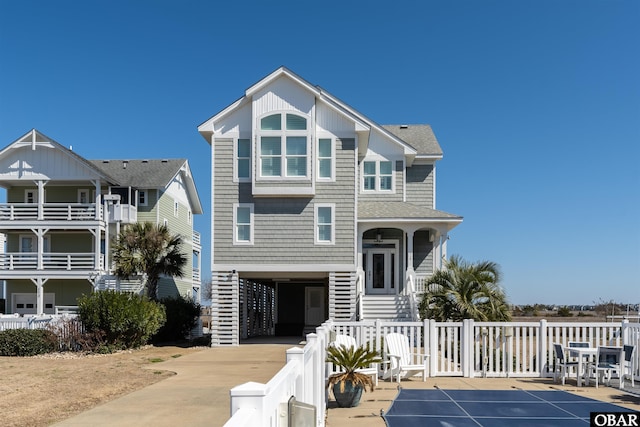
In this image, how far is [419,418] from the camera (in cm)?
917

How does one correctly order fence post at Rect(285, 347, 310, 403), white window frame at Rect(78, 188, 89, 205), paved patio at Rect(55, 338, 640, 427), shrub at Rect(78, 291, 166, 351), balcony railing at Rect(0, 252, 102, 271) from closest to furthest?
1. fence post at Rect(285, 347, 310, 403)
2. paved patio at Rect(55, 338, 640, 427)
3. shrub at Rect(78, 291, 166, 351)
4. balcony railing at Rect(0, 252, 102, 271)
5. white window frame at Rect(78, 188, 89, 205)

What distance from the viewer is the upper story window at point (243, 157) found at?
2345 cm

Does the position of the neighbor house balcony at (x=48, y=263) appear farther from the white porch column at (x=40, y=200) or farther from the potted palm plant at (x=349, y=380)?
the potted palm plant at (x=349, y=380)

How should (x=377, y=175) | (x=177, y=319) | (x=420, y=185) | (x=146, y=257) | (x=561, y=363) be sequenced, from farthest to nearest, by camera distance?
(x=420, y=185) → (x=177, y=319) → (x=377, y=175) → (x=146, y=257) → (x=561, y=363)

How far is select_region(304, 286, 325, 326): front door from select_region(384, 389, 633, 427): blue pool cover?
58.0 feet

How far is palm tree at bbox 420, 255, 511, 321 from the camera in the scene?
18.5 meters

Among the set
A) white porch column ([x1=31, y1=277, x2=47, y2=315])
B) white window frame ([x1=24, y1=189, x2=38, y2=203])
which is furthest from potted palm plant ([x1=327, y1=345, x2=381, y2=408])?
white window frame ([x1=24, y1=189, x2=38, y2=203])

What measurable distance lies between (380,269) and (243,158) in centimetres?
776

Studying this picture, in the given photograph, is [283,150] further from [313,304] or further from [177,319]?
[177,319]

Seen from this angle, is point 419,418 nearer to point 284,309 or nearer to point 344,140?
point 344,140

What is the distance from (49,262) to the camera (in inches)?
1228

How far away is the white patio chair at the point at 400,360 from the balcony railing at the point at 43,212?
21.6 meters

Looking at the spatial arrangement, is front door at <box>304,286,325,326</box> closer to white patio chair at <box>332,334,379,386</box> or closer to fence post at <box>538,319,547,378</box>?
fence post at <box>538,319,547,378</box>

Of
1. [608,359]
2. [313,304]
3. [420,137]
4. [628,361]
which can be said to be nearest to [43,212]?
[313,304]
